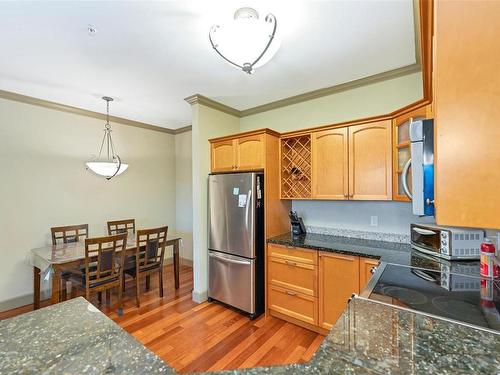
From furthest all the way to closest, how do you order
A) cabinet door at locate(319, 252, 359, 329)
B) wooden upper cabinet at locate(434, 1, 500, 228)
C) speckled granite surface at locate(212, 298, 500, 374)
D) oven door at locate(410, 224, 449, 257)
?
cabinet door at locate(319, 252, 359, 329) < oven door at locate(410, 224, 449, 257) < speckled granite surface at locate(212, 298, 500, 374) < wooden upper cabinet at locate(434, 1, 500, 228)

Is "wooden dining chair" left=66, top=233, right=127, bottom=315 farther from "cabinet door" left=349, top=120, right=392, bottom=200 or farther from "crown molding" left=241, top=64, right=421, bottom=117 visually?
"cabinet door" left=349, top=120, right=392, bottom=200

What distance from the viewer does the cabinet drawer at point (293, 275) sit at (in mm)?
2379

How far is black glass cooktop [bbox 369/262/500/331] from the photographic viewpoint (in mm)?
993

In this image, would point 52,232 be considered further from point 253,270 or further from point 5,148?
point 253,270

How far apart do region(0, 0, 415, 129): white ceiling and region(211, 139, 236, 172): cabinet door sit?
2.03 feet

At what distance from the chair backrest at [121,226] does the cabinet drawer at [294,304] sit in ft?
8.12

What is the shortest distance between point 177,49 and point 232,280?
7.98 feet

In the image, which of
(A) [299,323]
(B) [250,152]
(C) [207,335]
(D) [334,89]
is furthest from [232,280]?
(D) [334,89]

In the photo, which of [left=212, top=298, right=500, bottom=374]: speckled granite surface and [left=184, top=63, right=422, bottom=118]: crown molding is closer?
[left=212, top=298, right=500, bottom=374]: speckled granite surface

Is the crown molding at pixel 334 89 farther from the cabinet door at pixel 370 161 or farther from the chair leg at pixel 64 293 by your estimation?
the chair leg at pixel 64 293

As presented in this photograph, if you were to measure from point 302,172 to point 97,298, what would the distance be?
3092mm

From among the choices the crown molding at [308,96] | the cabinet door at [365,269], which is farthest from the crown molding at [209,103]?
the cabinet door at [365,269]

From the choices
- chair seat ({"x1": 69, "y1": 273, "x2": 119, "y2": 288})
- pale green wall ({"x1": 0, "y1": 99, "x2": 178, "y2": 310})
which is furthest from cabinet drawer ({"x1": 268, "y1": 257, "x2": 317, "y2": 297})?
pale green wall ({"x1": 0, "y1": 99, "x2": 178, "y2": 310})

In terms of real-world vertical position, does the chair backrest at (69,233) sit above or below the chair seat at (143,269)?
above
